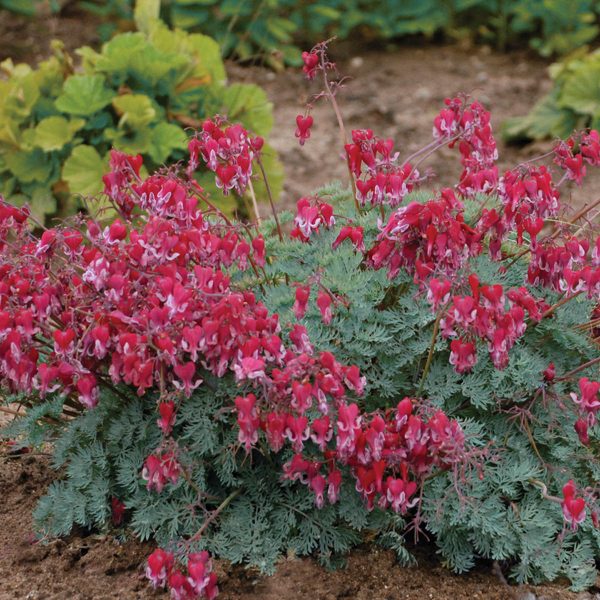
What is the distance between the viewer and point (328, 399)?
2.72 metres

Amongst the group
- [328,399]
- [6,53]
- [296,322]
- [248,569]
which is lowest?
[248,569]

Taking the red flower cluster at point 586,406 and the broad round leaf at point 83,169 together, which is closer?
the red flower cluster at point 586,406

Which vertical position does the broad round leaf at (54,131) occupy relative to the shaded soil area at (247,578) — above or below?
above

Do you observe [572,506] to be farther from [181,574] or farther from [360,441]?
[181,574]

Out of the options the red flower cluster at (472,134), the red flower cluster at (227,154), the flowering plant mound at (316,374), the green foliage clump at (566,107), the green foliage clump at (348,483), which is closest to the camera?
the flowering plant mound at (316,374)

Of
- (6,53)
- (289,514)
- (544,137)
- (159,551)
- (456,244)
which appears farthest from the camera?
(6,53)

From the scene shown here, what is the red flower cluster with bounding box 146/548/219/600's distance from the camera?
2.59 meters

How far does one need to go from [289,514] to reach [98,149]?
3.15m

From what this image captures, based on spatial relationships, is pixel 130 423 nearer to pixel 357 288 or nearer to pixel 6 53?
pixel 357 288

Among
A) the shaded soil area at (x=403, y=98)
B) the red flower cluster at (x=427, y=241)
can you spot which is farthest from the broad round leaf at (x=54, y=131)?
the red flower cluster at (x=427, y=241)

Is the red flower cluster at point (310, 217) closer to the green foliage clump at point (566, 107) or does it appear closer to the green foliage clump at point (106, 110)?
the green foliage clump at point (106, 110)

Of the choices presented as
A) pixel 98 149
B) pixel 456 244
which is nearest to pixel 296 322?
pixel 456 244

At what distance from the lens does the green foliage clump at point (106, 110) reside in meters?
5.28

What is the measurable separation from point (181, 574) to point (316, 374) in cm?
64
